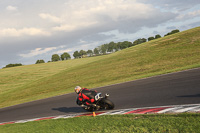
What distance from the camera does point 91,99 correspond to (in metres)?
9.91

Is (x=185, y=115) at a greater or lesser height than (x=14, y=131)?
greater

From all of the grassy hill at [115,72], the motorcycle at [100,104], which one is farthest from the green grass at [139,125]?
the grassy hill at [115,72]

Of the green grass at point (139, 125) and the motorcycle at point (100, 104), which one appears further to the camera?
the motorcycle at point (100, 104)

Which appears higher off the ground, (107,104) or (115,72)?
(115,72)

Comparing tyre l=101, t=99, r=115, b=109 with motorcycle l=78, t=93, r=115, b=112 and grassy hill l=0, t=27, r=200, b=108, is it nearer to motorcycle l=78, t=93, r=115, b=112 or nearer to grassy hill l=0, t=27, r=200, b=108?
motorcycle l=78, t=93, r=115, b=112

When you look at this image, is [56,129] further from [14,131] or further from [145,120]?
[145,120]

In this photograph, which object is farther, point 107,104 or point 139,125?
point 107,104

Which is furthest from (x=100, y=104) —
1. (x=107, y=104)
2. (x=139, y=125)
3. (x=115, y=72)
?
(x=115, y=72)

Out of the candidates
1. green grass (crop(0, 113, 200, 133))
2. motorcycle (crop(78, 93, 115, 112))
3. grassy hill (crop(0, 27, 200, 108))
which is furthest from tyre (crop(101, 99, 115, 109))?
grassy hill (crop(0, 27, 200, 108))

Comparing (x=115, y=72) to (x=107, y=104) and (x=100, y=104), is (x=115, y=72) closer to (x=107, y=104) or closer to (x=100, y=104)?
(x=100, y=104)

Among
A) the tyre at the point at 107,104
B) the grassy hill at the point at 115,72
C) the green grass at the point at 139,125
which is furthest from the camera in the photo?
the grassy hill at the point at 115,72

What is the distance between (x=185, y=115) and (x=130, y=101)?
4.47m

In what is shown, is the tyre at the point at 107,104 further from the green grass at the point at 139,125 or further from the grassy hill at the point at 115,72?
the grassy hill at the point at 115,72

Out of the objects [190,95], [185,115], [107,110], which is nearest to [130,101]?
[107,110]
